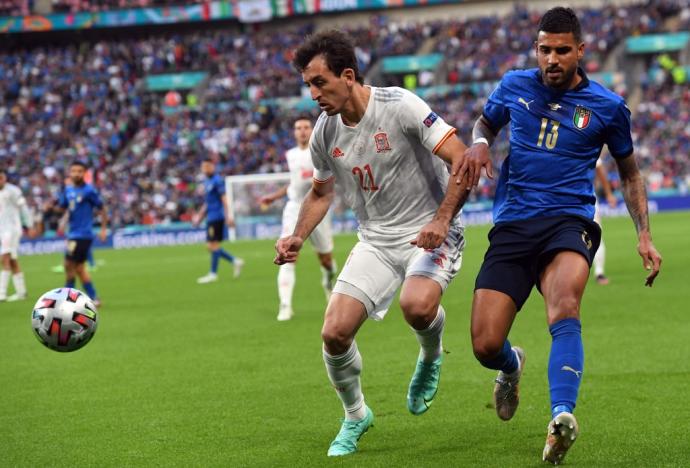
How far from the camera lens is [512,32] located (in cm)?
5312

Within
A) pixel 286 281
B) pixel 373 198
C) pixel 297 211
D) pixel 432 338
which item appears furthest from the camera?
pixel 297 211

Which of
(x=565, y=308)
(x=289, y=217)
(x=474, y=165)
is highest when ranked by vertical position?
(x=474, y=165)

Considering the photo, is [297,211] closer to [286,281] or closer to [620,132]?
[286,281]

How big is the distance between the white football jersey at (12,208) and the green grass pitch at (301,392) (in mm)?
3482

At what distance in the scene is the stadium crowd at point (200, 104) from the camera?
4459 centimetres

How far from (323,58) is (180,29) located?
55.6 m

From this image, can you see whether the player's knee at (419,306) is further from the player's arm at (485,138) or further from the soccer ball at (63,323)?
the soccer ball at (63,323)

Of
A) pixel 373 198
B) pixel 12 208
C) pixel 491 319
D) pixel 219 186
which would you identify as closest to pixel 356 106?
pixel 373 198

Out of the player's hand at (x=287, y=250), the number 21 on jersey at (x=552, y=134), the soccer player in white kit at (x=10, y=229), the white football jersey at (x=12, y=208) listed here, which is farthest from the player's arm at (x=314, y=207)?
the white football jersey at (x=12, y=208)

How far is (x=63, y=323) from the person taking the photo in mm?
7012

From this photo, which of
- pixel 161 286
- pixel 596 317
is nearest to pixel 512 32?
pixel 161 286

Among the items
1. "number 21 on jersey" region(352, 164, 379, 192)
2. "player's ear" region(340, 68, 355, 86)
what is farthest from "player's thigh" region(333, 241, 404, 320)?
"player's ear" region(340, 68, 355, 86)

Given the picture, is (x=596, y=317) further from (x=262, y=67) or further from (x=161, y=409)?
(x=262, y=67)

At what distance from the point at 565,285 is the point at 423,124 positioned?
1.35 metres
